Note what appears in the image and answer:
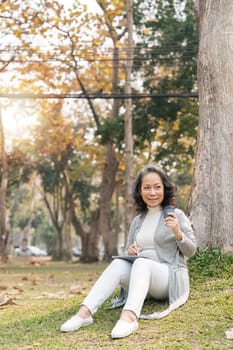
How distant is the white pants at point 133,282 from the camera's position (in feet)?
13.8

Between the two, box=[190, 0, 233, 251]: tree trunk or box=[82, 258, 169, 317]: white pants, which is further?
box=[190, 0, 233, 251]: tree trunk

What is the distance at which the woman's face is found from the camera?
4820 millimetres

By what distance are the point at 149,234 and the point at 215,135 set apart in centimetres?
158

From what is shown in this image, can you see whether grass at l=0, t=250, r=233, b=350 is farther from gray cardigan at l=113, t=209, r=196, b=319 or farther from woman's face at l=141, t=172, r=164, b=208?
woman's face at l=141, t=172, r=164, b=208

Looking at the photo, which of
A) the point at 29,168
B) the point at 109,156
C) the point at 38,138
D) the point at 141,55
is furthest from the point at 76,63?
the point at 29,168

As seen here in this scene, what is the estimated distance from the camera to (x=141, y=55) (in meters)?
17.6

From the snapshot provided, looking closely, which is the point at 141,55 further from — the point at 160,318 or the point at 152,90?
the point at 160,318

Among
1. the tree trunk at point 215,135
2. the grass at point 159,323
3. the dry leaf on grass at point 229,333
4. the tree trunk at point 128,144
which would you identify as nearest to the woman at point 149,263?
the grass at point 159,323

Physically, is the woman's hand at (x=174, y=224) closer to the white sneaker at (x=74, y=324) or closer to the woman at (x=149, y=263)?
the woman at (x=149, y=263)

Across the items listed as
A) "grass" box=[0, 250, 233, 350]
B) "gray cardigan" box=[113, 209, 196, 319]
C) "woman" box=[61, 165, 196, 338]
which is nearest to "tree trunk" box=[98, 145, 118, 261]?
"grass" box=[0, 250, 233, 350]

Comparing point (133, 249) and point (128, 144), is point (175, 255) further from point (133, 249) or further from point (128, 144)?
point (128, 144)

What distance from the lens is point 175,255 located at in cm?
467

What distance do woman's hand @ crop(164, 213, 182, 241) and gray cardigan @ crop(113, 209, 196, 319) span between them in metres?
0.07

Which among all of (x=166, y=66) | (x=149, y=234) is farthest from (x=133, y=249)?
(x=166, y=66)
